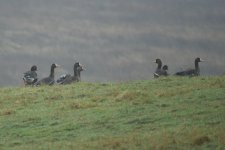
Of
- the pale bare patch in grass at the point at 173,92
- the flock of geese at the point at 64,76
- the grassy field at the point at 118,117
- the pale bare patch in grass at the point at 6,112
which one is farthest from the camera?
the flock of geese at the point at 64,76

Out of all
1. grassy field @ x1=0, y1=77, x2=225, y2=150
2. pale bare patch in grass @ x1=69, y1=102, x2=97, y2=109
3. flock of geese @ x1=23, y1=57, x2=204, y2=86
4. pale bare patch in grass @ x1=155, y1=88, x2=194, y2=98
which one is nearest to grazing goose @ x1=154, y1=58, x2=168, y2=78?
flock of geese @ x1=23, y1=57, x2=204, y2=86

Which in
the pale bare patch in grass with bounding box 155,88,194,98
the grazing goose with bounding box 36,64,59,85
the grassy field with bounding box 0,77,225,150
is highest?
the grazing goose with bounding box 36,64,59,85

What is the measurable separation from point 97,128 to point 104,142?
9.58 ft

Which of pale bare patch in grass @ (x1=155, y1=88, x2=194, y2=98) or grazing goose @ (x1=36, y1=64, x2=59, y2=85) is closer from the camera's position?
pale bare patch in grass @ (x1=155, y1=88, x2=194, y2=98)

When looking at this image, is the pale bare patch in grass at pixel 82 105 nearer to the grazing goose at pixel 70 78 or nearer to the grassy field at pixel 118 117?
the grassy field at pixel 118 117

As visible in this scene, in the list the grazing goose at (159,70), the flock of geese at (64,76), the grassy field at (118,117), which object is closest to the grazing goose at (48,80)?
the flock of geese at (64,76)

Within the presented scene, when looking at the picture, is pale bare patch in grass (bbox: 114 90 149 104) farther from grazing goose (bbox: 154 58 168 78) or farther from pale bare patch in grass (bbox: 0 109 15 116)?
grazing goose (bbox: 154 58 168 78)

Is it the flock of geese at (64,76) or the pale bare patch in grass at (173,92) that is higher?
the flock of geese at (64,76)

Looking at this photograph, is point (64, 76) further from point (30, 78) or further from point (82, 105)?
point (82, 105)

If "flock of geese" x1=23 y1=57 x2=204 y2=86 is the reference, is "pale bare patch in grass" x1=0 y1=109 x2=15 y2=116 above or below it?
below

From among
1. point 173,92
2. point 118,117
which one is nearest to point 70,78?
point 173,92

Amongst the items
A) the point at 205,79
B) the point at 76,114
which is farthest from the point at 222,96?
the point at 205,79

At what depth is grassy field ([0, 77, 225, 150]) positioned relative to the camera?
1939cm

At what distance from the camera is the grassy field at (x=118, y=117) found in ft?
63.6
